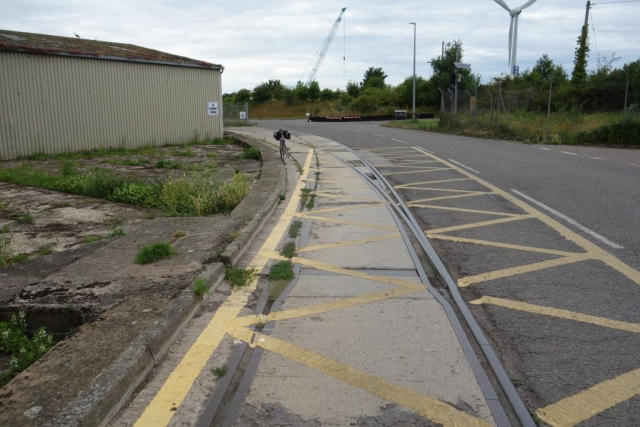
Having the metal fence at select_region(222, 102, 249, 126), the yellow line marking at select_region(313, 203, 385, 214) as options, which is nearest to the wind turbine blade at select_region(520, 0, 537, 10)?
the metal fence at select_region(222, 102, 249, 126)

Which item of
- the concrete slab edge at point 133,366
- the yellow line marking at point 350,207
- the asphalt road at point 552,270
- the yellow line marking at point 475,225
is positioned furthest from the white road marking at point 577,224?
the concrete slab edge at point 133,366

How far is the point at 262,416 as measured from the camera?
326 cm

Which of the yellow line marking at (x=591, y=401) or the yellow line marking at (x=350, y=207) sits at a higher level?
the yellow line marking at (x=350, y=207)

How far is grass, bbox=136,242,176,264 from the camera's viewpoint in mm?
5921

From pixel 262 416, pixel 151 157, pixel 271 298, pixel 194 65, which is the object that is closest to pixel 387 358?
pixel 262 416

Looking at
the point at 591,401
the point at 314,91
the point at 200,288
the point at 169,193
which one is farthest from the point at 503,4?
the point at 591,401

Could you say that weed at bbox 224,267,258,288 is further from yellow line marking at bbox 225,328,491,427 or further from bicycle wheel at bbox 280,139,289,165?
bicycle wheel at bbox 280,139,289,165

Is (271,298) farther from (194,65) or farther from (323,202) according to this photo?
(194,65)

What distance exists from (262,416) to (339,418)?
448 millimetres

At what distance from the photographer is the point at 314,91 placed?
84125 millimetres

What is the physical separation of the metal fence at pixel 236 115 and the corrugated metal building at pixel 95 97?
2070 cm

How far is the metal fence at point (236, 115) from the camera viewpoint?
4476cm

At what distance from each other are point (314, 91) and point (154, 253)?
80318 millimetres

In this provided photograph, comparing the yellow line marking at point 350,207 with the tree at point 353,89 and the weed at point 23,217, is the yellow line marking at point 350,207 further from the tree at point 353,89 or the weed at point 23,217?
the tree at point 353,89
